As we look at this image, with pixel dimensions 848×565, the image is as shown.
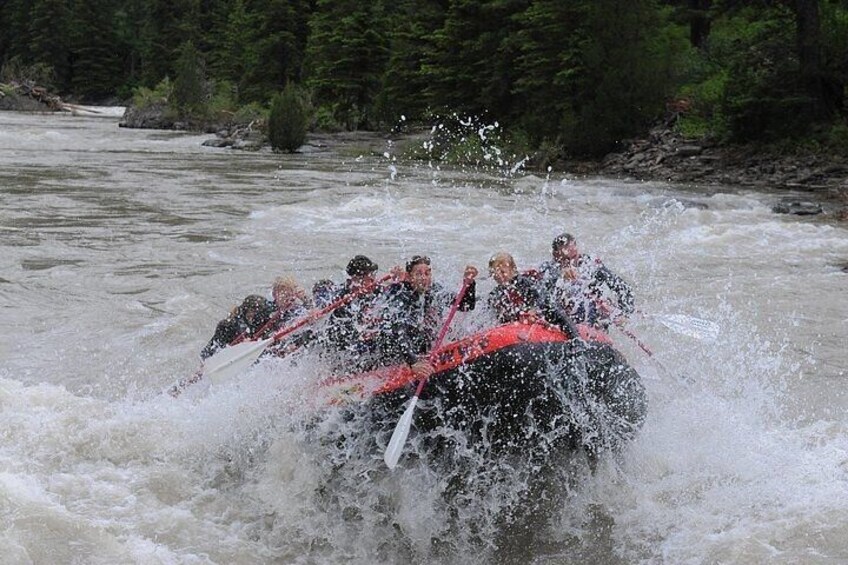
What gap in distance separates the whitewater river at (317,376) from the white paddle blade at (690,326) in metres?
0.15

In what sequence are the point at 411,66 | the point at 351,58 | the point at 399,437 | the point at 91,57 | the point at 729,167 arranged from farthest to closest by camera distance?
the point at 91,57 < the point at 351,58 < the point at 411,66 < the point at 729,167 < the point at 399,437

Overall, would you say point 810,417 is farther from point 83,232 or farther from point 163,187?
point 163,187

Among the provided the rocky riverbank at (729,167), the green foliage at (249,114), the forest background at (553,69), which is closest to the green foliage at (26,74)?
the forest background at (553,69)

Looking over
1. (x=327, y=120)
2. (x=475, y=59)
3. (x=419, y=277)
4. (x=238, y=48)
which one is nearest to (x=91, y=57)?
(x=238, y=48)

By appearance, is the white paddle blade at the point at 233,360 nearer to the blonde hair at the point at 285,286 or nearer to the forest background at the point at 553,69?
the blonde hair at the point at 285,286

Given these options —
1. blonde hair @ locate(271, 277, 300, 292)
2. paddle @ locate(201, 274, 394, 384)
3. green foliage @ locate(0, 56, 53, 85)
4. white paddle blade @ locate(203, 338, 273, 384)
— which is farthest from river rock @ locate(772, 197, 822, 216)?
green foliage @ locate(0, 56, 53, 85)

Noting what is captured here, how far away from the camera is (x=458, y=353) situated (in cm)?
554

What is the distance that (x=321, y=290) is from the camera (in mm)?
7059

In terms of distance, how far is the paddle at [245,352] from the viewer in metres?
6.52

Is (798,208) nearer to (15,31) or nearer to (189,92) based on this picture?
(189,92)

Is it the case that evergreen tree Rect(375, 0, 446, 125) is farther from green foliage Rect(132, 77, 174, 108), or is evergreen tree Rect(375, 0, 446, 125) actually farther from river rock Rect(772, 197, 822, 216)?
river rock Rect(772, 197, 822, 216)

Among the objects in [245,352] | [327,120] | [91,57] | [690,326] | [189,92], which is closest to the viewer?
[245,352]

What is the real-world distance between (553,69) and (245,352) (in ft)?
73.1

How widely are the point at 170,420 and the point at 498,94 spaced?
2437cm
